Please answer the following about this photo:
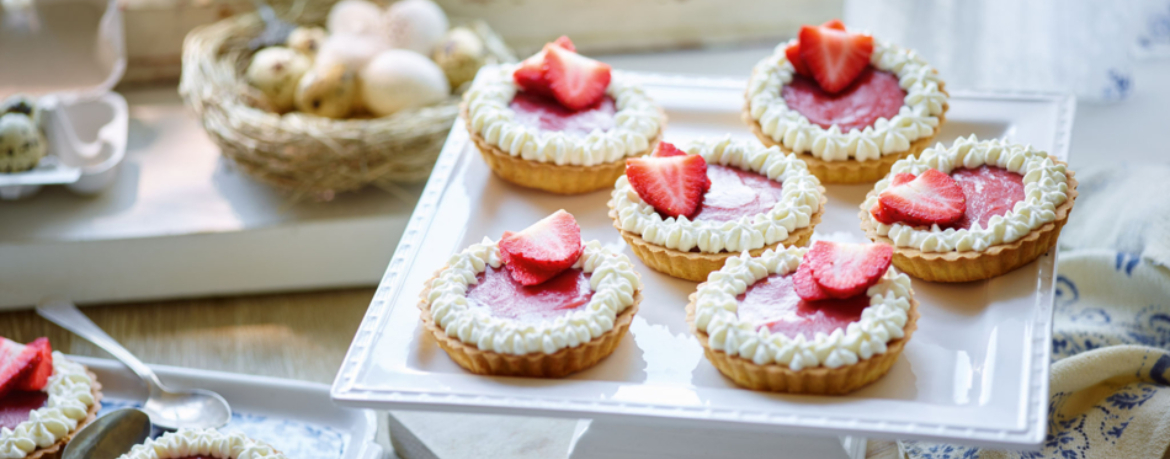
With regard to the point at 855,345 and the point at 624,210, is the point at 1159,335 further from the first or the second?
the point at 624,210

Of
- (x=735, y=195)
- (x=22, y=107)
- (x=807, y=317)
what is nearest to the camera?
(x=807, y=317)

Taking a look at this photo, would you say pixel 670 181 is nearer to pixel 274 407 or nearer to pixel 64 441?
pixel 274 407

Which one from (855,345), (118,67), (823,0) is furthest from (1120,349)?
(118,67)

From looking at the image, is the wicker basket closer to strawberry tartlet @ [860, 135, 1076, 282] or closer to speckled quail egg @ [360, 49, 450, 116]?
speckled quail egg @ [360, 49, 450, 116]

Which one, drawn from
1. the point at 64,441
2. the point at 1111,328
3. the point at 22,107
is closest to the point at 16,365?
the point at 64,441

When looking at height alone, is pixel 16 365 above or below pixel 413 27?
below

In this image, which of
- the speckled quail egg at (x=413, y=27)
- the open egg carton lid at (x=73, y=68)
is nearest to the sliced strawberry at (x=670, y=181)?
the speckled quail egg at (x=413, y=27)
